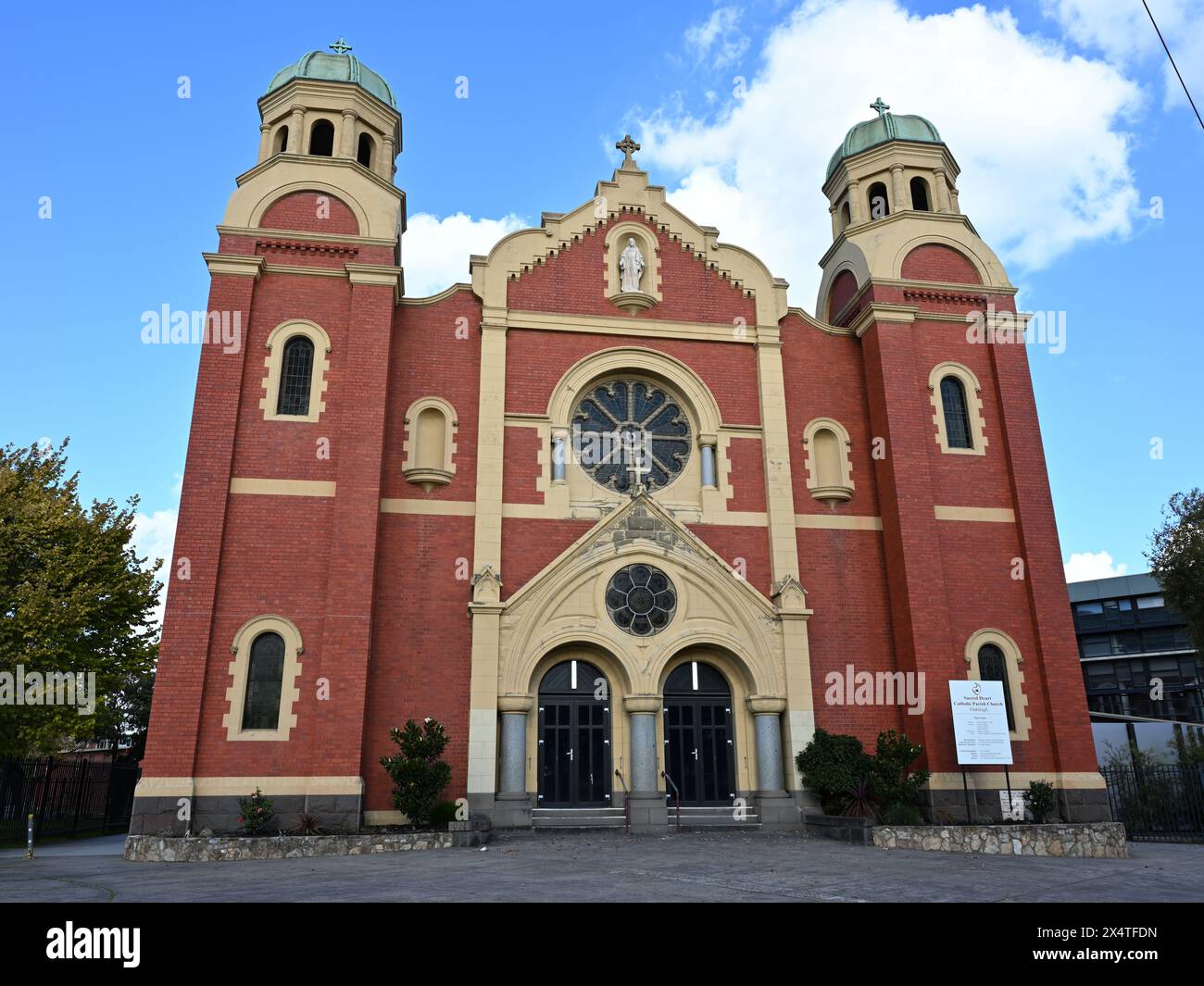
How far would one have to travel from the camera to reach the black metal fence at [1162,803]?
73.4ft

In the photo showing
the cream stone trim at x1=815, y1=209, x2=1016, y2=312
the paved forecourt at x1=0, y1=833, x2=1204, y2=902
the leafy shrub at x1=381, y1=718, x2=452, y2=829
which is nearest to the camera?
the paved forecourt at x1=0, y1=833, x2=1204, y2=902

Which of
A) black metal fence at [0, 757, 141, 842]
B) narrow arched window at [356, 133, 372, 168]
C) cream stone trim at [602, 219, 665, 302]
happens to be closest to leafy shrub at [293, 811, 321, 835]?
black metal fence at [0, 757, 141, 842]

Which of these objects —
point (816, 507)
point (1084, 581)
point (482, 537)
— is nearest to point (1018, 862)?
point (816, 507)

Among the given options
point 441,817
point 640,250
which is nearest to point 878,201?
point 640,250

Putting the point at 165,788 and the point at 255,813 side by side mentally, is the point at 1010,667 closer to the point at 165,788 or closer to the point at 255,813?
the point at 255,813

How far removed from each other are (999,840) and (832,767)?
161 inches

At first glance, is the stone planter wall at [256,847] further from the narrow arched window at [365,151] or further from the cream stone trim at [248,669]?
the narrow arched window at [365,151]

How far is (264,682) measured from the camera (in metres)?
18.5

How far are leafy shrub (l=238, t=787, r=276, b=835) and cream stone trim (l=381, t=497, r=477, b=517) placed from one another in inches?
260

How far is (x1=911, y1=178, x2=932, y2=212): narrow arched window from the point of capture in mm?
26031

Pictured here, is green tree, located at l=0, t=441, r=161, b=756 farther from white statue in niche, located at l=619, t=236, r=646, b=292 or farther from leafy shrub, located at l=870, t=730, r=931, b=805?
leafy shrub, located at l=870, t=730, r=931, b=805

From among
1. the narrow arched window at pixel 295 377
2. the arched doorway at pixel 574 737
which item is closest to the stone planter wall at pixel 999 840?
the arched doorway at pixel 574 737

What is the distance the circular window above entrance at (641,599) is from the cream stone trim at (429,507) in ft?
12.5

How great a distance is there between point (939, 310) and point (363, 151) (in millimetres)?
16140
